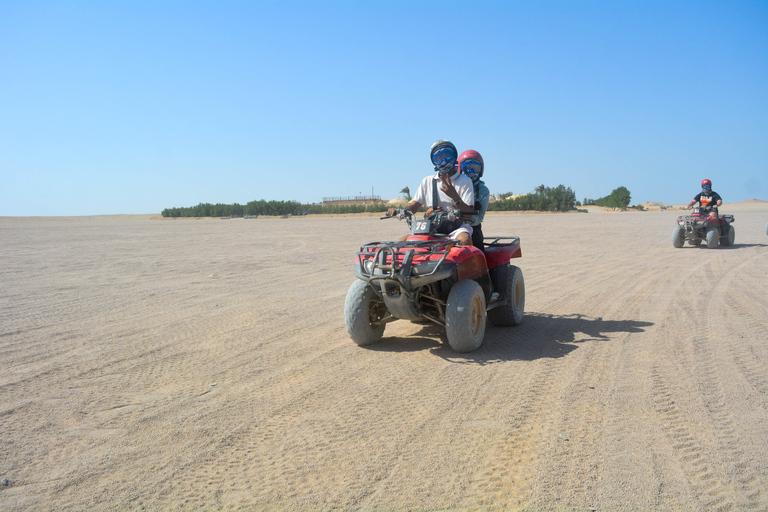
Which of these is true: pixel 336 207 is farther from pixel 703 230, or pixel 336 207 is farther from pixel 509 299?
pixel 509 299

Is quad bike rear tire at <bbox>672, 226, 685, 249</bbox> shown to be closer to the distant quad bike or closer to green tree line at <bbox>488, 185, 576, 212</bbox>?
the distant quad bike

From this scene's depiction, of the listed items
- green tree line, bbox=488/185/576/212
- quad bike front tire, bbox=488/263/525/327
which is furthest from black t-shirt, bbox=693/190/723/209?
green tree line, bbox=488/185/576/212

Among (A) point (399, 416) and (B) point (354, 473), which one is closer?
(B) point (354, 473)

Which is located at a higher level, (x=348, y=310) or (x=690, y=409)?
(x=348, y=310)

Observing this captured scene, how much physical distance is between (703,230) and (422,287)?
16008 mm

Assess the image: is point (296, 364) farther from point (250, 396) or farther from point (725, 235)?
point (725, 235)

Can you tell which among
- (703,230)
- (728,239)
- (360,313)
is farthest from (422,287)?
(728,239)

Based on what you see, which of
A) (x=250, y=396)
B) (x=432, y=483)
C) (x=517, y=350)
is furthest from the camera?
(x=517, y=350)

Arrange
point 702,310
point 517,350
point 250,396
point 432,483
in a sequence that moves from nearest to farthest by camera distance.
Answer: point 432,483
point 250,396
point 517,350
point 702,310

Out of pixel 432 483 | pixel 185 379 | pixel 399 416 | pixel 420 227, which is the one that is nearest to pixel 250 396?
pixel 185 379

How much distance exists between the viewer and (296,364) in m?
5.78

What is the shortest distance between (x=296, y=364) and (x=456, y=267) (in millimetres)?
1962

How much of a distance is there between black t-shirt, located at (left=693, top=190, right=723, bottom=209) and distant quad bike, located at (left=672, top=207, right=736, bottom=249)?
18 centimetres

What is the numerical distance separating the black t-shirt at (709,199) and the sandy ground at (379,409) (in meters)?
10.5
